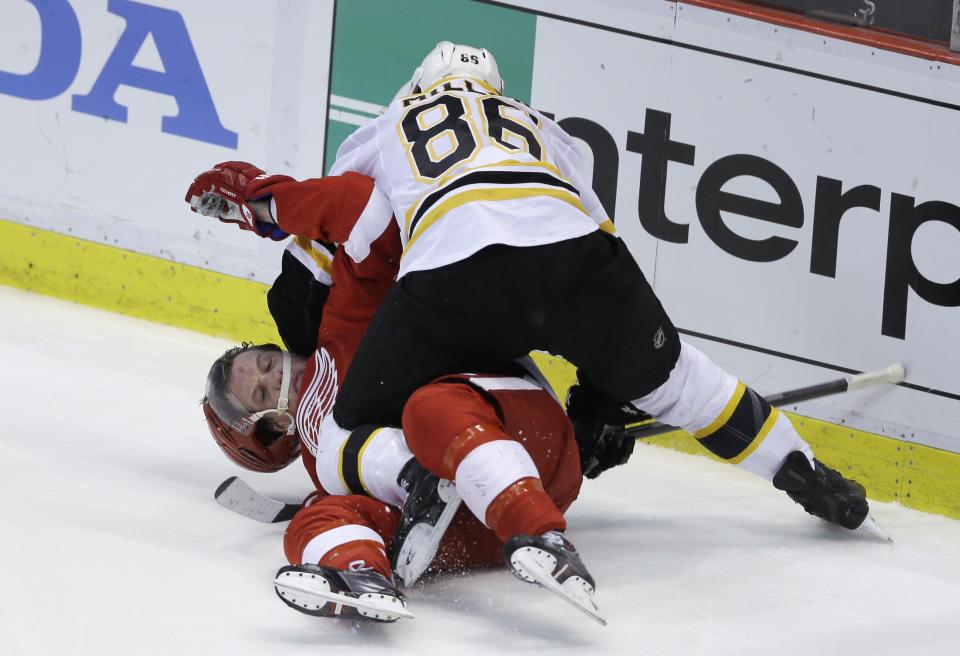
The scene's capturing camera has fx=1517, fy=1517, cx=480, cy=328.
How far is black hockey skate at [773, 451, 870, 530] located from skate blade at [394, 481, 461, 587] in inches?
32.7

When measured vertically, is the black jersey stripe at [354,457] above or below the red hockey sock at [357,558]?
above

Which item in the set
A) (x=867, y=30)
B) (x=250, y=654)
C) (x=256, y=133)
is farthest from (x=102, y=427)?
(x=867, y=30)

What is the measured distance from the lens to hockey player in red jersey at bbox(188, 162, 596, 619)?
2.48 metres

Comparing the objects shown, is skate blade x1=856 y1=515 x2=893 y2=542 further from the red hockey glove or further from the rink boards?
the red hockey glove

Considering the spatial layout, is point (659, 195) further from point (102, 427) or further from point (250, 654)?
point (250, 654)

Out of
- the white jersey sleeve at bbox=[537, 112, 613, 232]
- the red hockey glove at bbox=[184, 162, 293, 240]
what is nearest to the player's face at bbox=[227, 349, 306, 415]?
the red hockey glove at bbox=[184, 162, 293, 240]

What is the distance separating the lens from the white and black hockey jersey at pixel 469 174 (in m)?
2.73

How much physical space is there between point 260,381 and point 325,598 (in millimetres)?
865

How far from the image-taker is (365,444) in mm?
2809

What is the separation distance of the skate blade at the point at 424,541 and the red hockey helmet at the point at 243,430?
0.62 m

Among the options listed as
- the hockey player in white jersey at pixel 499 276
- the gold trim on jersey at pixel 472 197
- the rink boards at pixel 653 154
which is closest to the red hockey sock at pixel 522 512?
the hockey player in white jersey at pixel 499 276

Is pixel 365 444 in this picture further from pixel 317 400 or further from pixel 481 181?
pixel 481 181

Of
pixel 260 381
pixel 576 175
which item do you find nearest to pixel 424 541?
pixel 260 381

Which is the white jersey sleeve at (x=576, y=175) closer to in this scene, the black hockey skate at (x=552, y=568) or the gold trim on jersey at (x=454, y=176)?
the gold trim on jersey at (x=454, y=176)
